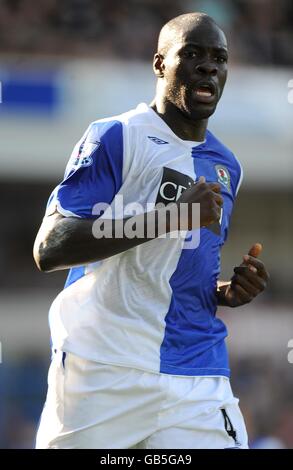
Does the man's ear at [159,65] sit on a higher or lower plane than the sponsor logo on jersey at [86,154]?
higher

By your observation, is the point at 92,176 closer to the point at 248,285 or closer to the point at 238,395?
the point at 248,285

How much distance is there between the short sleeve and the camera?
462 centimetres

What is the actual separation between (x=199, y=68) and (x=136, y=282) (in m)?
1.04

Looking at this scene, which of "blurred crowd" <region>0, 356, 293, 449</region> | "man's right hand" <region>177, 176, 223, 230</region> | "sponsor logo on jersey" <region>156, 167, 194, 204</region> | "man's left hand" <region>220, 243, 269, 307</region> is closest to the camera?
"man's right hand" <region>177, 176, 223, 230</region>

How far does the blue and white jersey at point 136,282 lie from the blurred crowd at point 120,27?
1099 cm

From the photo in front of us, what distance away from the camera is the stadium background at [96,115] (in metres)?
14.9

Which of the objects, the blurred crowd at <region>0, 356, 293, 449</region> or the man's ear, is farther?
the blurred crowd at <region>0, 356, 293, 449</region>

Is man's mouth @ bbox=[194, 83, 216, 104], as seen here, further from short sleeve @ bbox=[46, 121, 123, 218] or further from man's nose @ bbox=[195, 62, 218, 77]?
short sleeve @ bbox=[46, 121, 123, 218]

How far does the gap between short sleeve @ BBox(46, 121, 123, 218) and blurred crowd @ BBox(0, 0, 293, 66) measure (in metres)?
11.0

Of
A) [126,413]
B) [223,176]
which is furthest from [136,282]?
[223,176]

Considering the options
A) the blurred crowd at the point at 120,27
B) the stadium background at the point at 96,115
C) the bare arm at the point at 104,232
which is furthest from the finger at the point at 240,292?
the blurred crowd at the point at 120,27

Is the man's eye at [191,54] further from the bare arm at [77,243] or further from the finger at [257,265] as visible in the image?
the finger at [257,265]

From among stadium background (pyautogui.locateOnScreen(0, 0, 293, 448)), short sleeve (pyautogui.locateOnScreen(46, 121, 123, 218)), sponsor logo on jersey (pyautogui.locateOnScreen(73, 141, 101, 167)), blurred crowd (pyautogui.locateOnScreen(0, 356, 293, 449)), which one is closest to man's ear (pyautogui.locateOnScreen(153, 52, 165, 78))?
short sleeve (pyautogui.locateOnScreen(46, 121, 123, 218))
